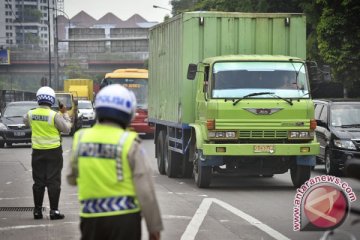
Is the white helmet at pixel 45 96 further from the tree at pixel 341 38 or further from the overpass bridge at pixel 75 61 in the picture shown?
the overpass bridge at pixel 75 61

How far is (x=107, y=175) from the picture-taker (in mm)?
6074

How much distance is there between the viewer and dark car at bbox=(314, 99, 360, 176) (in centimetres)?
2134

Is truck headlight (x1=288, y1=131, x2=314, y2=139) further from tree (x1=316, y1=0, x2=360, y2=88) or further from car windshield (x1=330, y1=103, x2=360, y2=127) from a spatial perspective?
tree (x1=316, y1=0, x2=360, y2=88)

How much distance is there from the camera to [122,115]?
615 centimetres

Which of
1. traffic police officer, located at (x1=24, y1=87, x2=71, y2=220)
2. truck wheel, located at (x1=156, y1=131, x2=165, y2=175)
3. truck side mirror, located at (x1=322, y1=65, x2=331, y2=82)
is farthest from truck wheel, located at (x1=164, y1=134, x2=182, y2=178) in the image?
traffic police officer, located at (x1=24, y1=87, x2=71, y2=220)

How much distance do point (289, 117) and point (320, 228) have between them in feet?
37.1

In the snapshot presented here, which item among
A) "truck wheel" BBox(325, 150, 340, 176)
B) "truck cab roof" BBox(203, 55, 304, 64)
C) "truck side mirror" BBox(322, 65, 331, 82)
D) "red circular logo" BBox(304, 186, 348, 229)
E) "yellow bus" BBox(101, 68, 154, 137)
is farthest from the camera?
"yellow bus" BBox(101, 68, 154, 137)

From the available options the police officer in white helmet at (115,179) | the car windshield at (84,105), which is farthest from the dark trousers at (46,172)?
the car windshield at (84,105)

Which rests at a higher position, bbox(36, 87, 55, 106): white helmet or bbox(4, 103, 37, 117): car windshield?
bbox(36, 87, 55, 106): white helmet

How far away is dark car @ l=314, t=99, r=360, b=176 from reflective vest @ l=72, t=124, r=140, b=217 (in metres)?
15.4

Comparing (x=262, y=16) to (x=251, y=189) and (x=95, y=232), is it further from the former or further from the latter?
(x=95, y=232)

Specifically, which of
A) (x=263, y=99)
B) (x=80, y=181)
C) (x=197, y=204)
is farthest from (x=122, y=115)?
(x=263, y=99)

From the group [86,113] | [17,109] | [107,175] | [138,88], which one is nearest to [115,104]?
[107,175]

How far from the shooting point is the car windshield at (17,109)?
1448 inches
